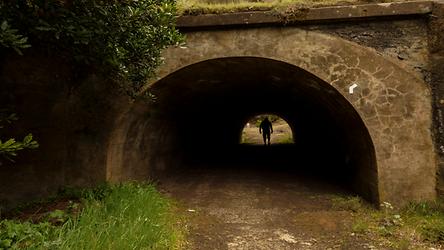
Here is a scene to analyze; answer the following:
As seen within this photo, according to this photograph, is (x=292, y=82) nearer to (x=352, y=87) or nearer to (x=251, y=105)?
(x=352, y=87)

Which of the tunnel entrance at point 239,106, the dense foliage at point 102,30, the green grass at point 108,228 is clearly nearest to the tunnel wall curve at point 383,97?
the tunnel entrance at point 239,106

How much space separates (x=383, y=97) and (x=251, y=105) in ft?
24.1

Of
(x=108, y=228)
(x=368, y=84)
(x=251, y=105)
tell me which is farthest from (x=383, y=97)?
(x=251, y=105)

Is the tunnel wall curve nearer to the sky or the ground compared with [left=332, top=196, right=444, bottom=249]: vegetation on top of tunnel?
nearer to the sky

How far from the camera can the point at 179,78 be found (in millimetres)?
6469

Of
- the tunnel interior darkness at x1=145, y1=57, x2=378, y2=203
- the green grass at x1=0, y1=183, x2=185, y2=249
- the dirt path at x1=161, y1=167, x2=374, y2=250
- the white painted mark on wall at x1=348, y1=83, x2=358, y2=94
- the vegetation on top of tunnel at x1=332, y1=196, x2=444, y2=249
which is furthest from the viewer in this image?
the tunnel interior darkness at x1=145, y1=57, x2=378, y2=203

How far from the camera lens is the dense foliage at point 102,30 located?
356cm

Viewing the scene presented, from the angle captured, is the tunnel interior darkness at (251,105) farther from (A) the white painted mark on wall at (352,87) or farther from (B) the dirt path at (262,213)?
(B) the dirt path at (262,213)

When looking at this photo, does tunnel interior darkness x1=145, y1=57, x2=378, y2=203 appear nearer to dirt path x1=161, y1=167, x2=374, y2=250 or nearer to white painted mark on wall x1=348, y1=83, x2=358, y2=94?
white painted mark on wall x1=348, y1=83, x2=358, y2=94

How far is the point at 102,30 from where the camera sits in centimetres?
386

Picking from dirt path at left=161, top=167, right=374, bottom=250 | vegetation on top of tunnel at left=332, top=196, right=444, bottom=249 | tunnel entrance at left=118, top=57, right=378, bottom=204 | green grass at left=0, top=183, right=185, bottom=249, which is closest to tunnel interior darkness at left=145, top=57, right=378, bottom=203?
tunnel entrance at left=118, top=57, right=378, bottom=204

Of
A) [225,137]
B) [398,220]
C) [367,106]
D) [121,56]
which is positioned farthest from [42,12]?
[225,137]

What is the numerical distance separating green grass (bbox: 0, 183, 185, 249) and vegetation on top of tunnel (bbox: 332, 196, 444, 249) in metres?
2.56

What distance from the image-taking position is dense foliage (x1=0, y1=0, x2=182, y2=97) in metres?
3.56
